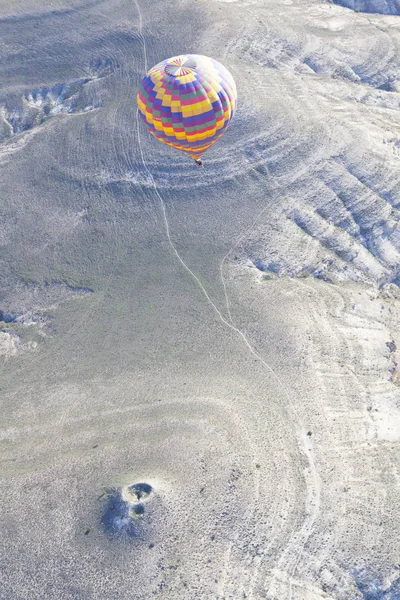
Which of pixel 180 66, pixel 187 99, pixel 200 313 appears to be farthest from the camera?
pixel 200 313

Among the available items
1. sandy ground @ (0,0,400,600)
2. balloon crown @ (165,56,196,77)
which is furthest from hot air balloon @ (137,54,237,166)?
sandy ground @ (0,0,400,600)

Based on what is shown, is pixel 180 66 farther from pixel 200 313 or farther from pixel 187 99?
pixel 200 313

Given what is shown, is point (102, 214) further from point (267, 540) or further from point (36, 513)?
point (267, 540)

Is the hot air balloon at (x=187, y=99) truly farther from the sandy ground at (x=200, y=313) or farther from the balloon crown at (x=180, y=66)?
the sandy ground at (x=200, y=313)

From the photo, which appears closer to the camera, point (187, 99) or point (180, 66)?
point (187, 99)

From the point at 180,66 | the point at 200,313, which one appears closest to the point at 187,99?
the point at 180,66
